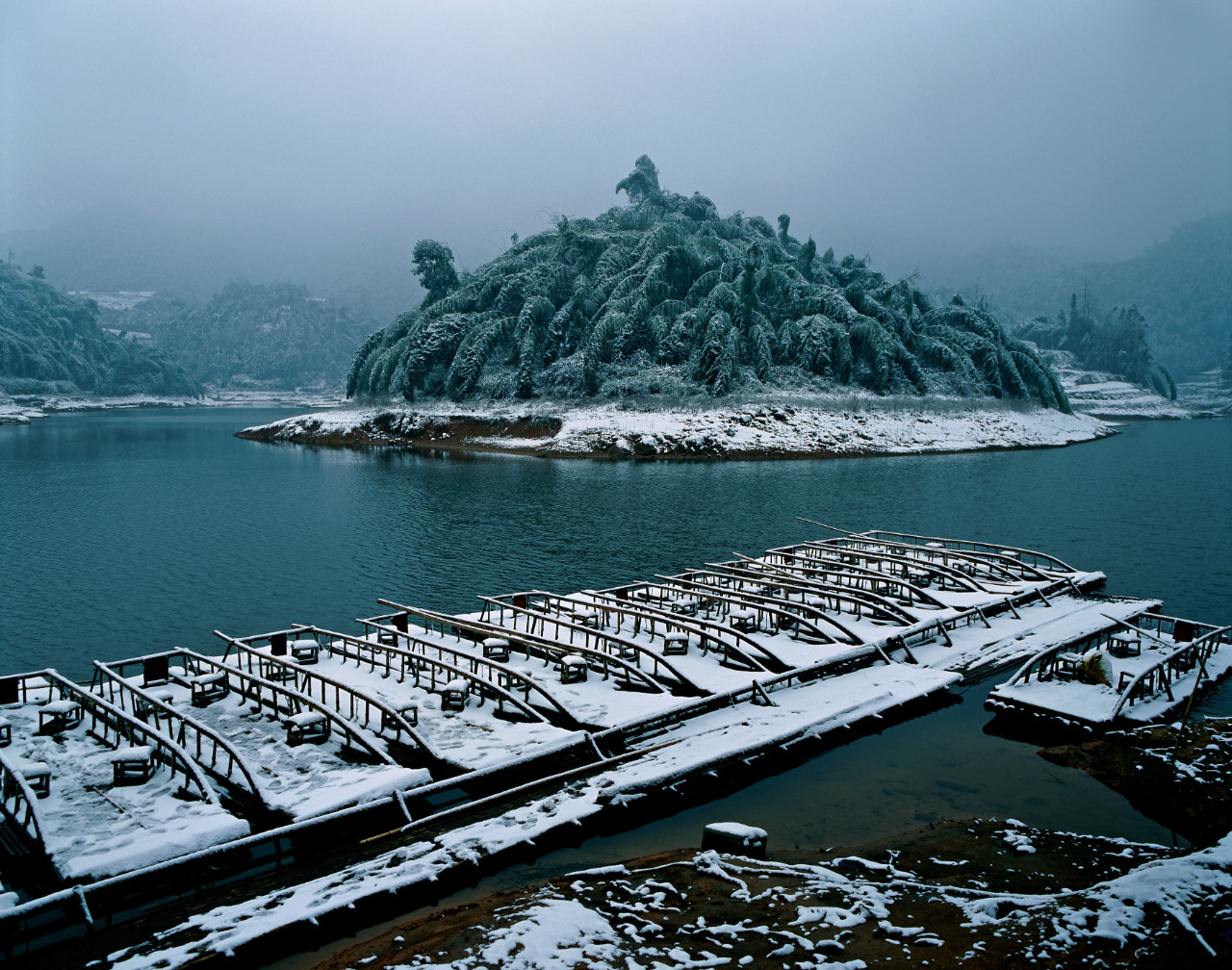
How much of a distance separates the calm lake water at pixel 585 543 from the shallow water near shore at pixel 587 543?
0.14 metres

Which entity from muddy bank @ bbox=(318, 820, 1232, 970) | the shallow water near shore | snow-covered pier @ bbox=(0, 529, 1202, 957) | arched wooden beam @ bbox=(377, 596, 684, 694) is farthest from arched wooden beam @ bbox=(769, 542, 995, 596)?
muddy bank @ bbox=(318, 820, 1232, 970)

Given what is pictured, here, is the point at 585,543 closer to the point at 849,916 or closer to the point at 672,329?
the point at 849,916

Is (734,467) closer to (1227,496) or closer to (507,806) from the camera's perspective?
(1227,496)

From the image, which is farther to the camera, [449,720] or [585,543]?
[585,543]

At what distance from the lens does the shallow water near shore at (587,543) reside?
61.9ft

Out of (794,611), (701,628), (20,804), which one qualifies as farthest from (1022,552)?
(20,804)

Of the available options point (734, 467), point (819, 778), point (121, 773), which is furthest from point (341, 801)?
point (734, 467)

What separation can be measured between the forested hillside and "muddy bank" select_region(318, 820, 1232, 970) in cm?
10092

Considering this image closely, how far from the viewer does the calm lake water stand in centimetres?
1895

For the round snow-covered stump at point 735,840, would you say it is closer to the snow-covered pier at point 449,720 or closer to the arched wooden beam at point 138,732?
the snow-covered pier at point 449,720

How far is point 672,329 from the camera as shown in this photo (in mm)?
120750

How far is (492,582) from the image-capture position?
39.9 meters

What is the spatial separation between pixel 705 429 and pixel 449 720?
86.1 metres

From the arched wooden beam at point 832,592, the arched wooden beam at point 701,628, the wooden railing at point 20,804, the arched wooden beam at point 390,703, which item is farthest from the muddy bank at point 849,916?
the arched wooden beam at point 832,592
